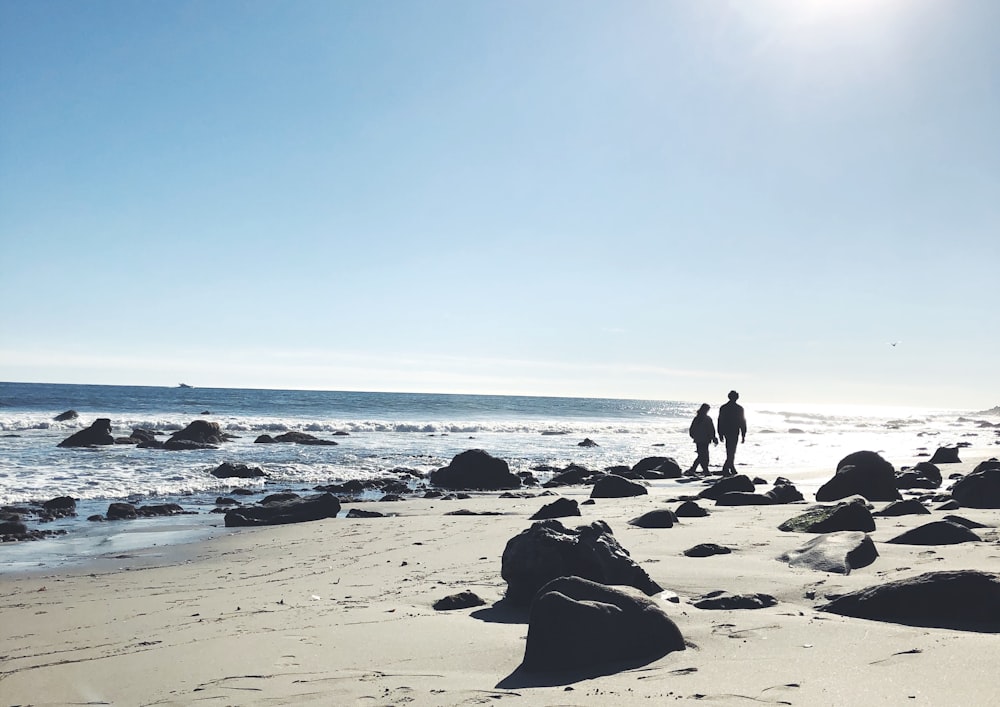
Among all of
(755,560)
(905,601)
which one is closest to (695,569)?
(755,560)

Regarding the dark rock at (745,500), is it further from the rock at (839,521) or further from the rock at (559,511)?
the rock at (839,521)

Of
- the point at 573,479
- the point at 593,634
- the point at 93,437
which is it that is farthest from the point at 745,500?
the point at 93,437

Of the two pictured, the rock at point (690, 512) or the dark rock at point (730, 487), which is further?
the dark rock at point (730, 487)

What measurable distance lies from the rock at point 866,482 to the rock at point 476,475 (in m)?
8.14

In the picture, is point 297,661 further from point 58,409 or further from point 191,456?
point 58,409

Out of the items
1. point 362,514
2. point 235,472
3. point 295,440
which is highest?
point 362,514

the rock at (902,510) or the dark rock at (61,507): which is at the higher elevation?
the rock at (902,510)

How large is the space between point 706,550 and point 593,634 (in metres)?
3.55

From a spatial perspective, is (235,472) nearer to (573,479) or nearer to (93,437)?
(573,479)

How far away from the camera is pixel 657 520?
30.3ft

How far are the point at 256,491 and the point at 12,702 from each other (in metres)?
13.2

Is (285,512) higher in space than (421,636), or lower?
lower

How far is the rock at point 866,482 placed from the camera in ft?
40.6

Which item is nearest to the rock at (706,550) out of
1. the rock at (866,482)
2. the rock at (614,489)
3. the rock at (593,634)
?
the rock at (593,634)
